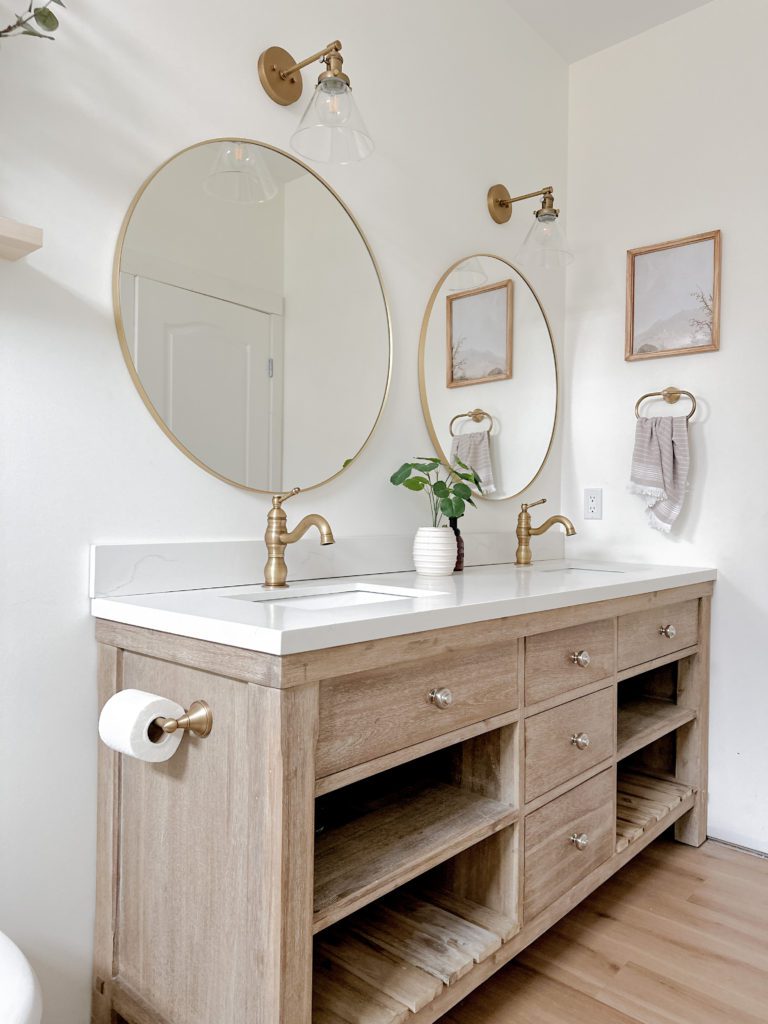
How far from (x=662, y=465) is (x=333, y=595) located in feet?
4.04

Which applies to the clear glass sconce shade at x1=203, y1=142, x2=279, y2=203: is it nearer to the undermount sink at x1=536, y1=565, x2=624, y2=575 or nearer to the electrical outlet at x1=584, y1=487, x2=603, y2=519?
the undermount sink at x1=536, y1=565, x2=624, y2=575

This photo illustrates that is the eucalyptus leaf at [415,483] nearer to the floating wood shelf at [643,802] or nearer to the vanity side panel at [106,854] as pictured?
the vanity side panel at [106,854]

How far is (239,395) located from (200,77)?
0.64 meters

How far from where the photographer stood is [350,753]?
3.56 ft

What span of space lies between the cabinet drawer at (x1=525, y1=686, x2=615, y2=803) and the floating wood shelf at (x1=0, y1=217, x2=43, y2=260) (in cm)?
121

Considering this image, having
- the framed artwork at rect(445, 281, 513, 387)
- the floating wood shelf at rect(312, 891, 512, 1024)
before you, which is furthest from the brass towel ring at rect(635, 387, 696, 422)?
the floating wood shelf at rect(312, 891, 512, 1024)

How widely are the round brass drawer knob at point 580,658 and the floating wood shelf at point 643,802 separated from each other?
0.51 meters

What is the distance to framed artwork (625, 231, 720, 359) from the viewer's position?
2.25 metres

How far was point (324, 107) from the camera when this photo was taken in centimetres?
143

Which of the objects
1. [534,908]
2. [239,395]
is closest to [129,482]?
[239,395]

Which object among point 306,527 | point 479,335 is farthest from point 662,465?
point 306,527

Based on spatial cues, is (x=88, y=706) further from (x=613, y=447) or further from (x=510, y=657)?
(x=613, y=447)

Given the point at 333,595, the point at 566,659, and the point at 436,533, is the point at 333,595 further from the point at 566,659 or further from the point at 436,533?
the point at 566,659

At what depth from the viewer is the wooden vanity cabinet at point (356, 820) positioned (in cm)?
100
